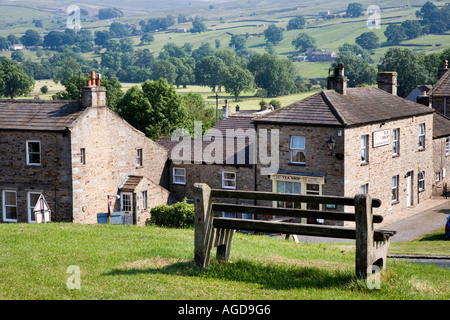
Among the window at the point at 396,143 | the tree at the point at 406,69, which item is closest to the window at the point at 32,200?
the window at the point at 396,143

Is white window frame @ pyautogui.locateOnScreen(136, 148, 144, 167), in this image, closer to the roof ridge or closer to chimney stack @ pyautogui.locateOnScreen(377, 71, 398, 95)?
the roof ridge

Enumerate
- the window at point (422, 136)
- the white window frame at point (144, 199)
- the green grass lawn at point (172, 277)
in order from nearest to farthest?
the green grass lawn at point (172, 277), the white window frame at point (144, 199), the window at point (422, 136)

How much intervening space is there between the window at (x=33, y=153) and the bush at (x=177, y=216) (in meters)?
8.78

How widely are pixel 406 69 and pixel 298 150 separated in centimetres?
8264

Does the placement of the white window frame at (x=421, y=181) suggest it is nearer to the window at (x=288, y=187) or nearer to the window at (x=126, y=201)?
the window at (x=288, y=187)

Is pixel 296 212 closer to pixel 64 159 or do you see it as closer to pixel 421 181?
pixel 64 159

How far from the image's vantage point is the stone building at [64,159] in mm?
36250

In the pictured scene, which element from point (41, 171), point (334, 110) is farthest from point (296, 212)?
point (41, 171)

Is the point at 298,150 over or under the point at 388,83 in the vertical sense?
under

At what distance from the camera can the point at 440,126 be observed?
5006 centimetres

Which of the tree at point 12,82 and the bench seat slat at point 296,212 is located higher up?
the tree at point 12,82

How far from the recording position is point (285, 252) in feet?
55.6

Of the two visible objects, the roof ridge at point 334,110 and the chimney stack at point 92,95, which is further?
the chimney stack at point 92,95

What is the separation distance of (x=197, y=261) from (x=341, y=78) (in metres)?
30.2
